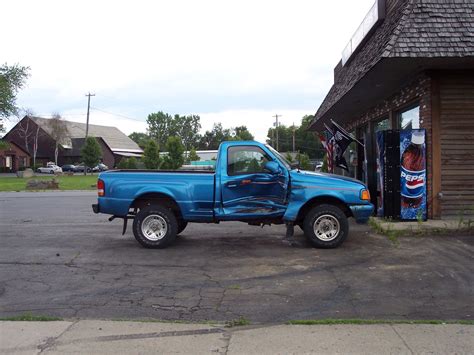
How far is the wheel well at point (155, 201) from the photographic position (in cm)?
881

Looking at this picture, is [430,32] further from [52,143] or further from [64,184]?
[52,143]

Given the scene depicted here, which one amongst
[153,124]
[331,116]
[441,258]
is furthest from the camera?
[153,124]

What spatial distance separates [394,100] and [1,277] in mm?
10739

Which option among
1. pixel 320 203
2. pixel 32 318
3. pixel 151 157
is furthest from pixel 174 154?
pixel 32 318

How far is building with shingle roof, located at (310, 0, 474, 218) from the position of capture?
371 inches

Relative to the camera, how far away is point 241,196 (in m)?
8.75

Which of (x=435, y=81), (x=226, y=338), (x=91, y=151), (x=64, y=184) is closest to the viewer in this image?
(x=226, y=338)

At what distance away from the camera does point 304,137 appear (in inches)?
4781

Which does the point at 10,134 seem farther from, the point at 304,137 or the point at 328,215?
the point at 328,215

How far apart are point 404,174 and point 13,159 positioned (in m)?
75.0

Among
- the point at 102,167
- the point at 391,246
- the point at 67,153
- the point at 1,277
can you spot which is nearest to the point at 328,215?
the point at 391,246

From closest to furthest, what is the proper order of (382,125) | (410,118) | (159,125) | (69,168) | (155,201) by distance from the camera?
(155,201)
(410,118)
(382,125)
(69,168)
(159,125)

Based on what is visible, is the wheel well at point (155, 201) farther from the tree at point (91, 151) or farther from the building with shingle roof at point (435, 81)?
the tree at point (91, 151)

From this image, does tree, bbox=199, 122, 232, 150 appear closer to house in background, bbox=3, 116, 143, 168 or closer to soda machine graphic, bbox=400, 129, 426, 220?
house in background, bbox=3, 116, 143, 168
